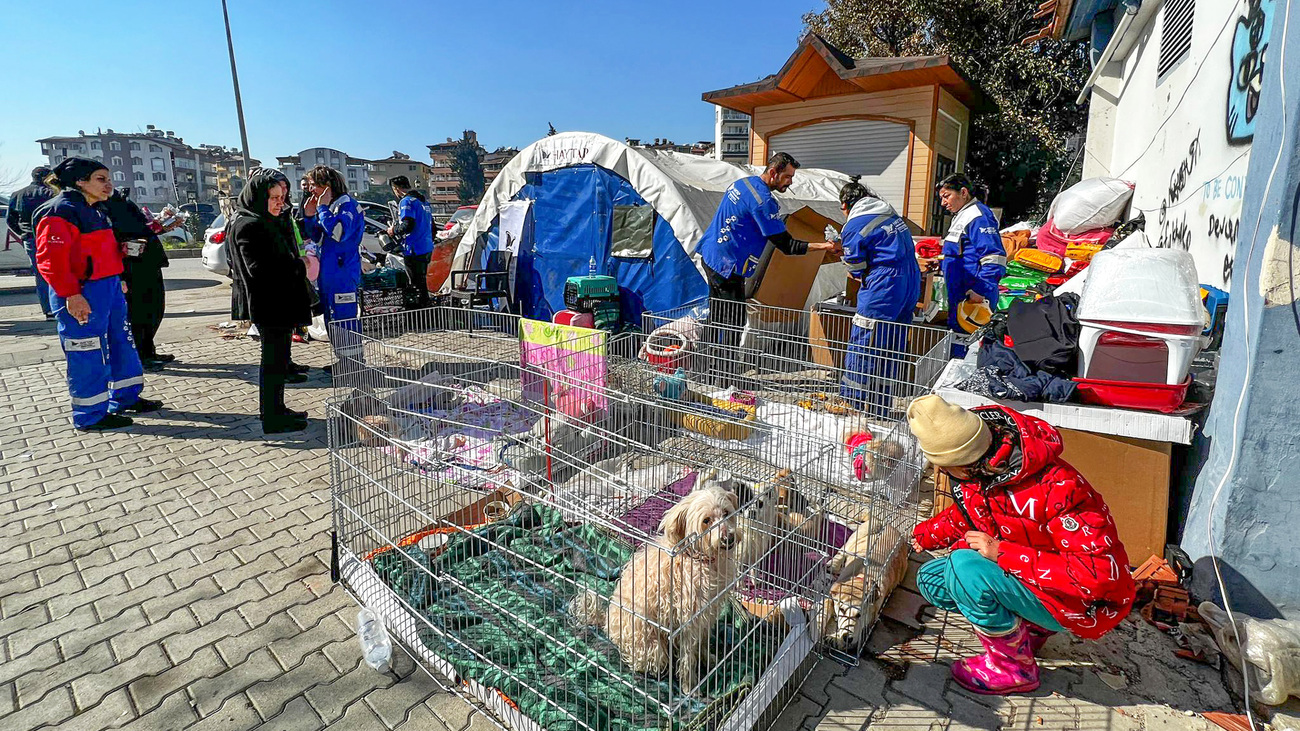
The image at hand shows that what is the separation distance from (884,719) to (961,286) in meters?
4.31

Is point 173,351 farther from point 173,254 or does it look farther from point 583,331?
point 173,254

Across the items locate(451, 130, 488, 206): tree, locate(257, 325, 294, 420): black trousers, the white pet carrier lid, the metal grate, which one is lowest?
locate(257, 325, 294, 420): black trousers

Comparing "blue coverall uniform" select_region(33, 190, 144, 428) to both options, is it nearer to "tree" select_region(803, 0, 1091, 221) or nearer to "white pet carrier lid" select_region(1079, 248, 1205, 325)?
"white pet carrier lid" select_region(1079, 248, 1205, 325)

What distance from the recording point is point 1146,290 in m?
2.93

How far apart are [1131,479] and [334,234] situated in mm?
6979

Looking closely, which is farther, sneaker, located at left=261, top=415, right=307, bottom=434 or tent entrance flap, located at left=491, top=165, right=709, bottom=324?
tent entrance flap, located at left=491, top=165, right=709, bottom=324

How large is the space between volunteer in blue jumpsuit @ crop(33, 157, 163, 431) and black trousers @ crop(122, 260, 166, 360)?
58.4 inches

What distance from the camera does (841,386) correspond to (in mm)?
4832

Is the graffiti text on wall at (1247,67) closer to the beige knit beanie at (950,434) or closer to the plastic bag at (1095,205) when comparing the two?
the beige knit beanie at (950,434)

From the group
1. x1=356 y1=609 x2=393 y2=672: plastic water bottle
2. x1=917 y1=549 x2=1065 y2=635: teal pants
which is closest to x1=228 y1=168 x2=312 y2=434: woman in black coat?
x1=356 y1=609 x2=393 y2=672: plastic water bottle

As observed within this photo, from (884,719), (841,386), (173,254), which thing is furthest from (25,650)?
(173,254)

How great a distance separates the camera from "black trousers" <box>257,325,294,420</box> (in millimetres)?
4945

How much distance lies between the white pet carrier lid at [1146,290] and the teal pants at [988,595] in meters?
1.51

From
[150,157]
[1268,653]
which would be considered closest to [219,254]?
[1268,653]
